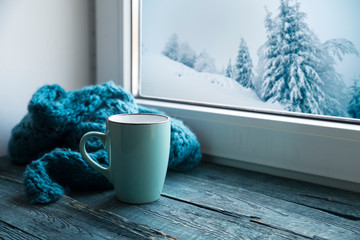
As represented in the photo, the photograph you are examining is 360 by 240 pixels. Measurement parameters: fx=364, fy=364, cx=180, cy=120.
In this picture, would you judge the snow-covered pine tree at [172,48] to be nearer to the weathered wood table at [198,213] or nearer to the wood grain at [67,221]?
the weathered wood table at [198,213]

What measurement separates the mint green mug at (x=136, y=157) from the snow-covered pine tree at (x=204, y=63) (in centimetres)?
26

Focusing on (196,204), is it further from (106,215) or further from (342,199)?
(342,199)

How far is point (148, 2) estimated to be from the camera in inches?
34.5

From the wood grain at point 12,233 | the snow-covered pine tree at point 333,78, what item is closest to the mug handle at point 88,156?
the wood grain at point 12,233

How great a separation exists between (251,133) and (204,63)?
20 cm

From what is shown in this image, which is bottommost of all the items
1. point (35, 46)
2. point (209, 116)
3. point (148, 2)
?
point (209, 116)

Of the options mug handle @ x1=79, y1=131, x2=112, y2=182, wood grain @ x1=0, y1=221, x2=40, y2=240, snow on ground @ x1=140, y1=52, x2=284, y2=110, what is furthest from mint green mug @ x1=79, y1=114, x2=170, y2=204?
snow on ground @ x1=140, y1=52, x2=284, y2=110

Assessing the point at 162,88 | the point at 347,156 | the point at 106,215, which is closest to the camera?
the point at 106,215

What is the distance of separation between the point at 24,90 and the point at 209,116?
0.42 m

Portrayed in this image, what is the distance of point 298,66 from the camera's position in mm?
707

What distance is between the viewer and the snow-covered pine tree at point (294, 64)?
693 millimetres

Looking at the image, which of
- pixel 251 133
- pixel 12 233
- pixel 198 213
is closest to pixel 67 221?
pixel 12 233

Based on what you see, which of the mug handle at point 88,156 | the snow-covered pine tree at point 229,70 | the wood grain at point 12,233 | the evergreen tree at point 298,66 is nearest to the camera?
the wood grain at point 12,233

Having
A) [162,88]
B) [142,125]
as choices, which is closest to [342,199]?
[142,125]
